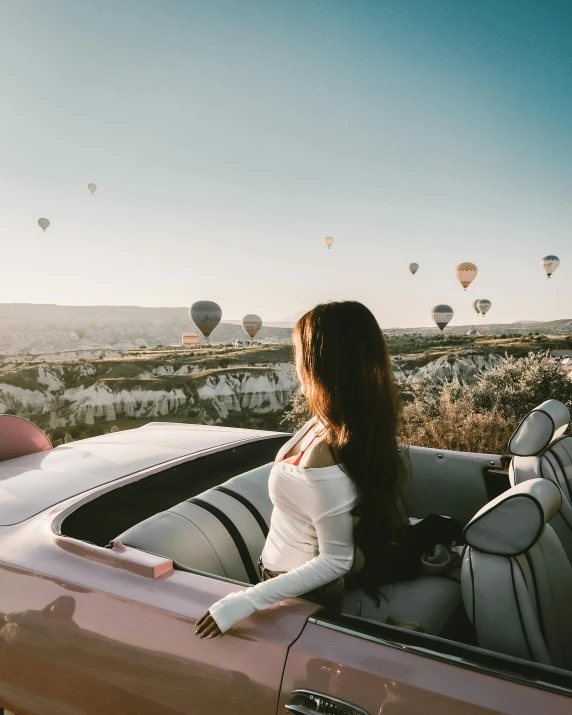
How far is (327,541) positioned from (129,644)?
654 millimetres

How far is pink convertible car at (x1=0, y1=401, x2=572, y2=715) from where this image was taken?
1252 millimetres

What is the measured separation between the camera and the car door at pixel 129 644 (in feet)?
4.65

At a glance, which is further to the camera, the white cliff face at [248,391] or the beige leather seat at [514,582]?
the white cliff face at [248,391]

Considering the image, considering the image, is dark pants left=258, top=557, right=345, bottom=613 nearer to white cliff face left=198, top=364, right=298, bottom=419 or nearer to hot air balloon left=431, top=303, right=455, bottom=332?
white cliff face left=198, top=364, right=298, bottom=419

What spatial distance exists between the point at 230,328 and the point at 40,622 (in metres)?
199

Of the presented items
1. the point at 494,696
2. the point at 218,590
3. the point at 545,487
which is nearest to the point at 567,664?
the point at 545,487

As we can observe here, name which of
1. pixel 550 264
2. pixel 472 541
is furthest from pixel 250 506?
pixel 550 264

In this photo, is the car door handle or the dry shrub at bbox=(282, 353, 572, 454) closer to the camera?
the car door handle

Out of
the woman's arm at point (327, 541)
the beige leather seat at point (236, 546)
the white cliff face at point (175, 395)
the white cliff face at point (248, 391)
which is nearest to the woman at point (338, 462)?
the woman's arm at point (327, 541)

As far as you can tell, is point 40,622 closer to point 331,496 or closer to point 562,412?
point 331,496

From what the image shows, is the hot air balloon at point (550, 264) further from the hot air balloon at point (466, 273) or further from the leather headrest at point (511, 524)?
the leather headrest at point (511, 524)

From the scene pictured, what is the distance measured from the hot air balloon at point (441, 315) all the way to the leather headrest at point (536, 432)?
6029 centimetres

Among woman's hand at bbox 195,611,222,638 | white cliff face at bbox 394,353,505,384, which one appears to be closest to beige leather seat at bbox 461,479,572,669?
woman's hand at bbox 195,611,222,638

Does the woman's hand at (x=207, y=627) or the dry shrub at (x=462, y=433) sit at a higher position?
the woman's hand at (x=207, y=627)
